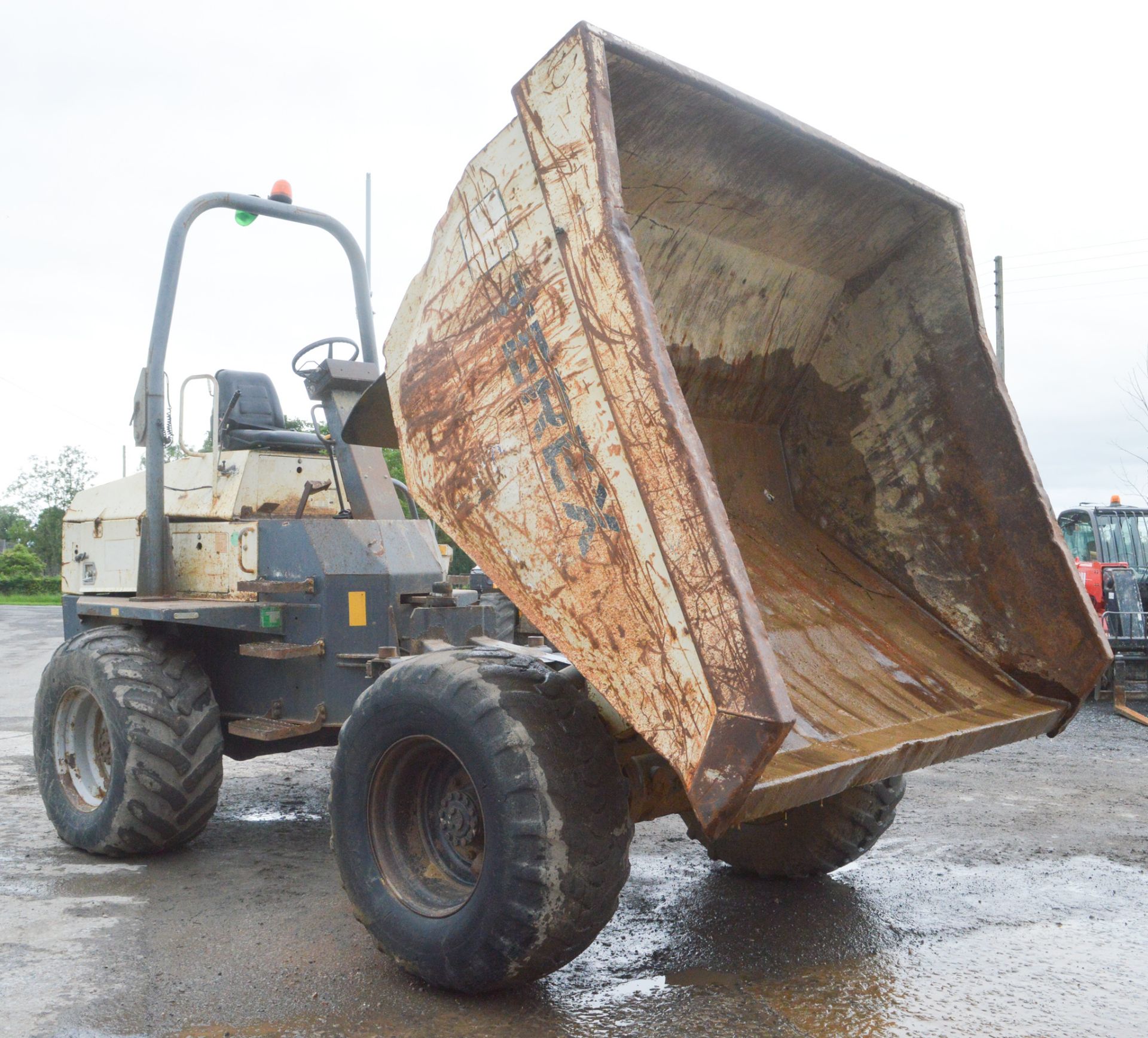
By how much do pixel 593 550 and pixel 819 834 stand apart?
202cm

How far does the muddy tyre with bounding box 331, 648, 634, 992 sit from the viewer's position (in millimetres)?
2918

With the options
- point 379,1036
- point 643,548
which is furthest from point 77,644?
point 643,548

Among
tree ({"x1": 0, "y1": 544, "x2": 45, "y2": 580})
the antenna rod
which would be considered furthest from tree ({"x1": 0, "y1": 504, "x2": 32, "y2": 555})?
the antenna rod

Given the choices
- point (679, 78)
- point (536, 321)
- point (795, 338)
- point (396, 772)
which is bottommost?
point (396, 772)

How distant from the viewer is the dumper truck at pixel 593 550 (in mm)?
2887

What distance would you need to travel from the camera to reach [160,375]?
209 inches

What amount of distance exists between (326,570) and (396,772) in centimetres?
145

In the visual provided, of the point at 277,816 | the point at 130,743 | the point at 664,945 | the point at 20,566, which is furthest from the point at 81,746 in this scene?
the point at 20,566

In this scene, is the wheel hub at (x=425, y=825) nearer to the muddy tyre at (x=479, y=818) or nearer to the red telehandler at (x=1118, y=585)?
the muddy tyre at (x=479, y=818)

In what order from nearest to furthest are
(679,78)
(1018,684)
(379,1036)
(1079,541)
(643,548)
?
(643,548) → (379,1036) → (679,78) → (1018,684) → (1079,541)

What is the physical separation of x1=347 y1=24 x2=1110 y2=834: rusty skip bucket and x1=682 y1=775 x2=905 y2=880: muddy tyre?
650 mm

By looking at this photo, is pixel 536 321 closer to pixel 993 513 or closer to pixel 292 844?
pixel 993 513

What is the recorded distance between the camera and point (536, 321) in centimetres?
311

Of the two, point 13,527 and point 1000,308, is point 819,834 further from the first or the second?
point 13,527
